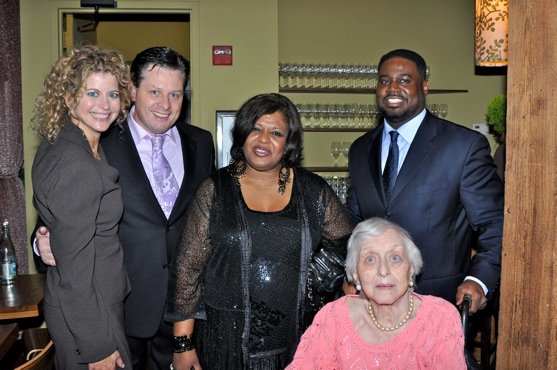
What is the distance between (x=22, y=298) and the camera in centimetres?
297

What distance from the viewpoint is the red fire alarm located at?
5.26 meters

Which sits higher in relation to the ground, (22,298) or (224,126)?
(224,126)

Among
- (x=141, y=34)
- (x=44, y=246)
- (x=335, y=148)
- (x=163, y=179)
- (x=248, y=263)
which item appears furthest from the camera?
(x=141, y=34)

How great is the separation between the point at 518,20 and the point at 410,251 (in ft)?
2.96

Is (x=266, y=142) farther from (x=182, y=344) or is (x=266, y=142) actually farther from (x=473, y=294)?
(x=473, y=294)

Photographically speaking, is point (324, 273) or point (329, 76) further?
point (329, 76)

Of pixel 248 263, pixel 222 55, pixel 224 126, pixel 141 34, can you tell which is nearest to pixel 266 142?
pixel 248 263

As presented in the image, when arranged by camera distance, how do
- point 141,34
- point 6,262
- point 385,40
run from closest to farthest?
point 6,262 → point 385,40 → point 141,34

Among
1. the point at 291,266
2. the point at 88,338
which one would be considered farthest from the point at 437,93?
the point at 88,338

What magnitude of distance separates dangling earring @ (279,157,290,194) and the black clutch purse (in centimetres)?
32

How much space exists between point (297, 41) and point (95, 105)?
422 centimetres

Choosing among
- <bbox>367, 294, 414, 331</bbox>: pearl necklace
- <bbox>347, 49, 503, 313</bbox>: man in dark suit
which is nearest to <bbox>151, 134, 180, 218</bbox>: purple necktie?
<bbox>347, 49, 503, 313</bbox>: man in dark suit

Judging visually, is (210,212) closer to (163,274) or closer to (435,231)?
(163,274)

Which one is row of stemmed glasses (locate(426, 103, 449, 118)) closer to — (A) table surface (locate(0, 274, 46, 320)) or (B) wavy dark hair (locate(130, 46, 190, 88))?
(B) wavy dark hair (locate(130, 46, 190, 88))
